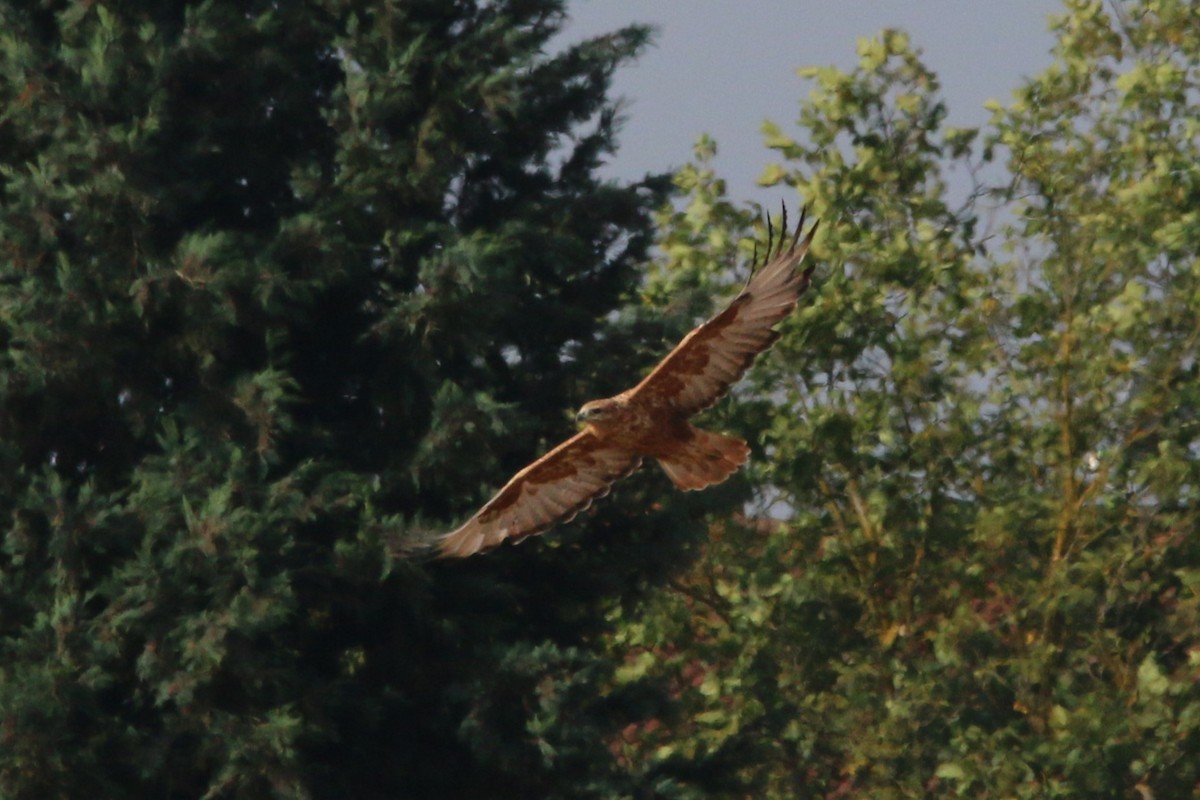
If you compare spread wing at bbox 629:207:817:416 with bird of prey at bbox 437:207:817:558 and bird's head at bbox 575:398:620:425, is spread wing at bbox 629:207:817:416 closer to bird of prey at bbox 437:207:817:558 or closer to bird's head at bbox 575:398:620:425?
bird of prey at bbox 437:207:817:558

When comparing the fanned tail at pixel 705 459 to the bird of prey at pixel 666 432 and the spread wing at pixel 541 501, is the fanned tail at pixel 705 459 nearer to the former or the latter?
the bird of prey at pixel 666 432

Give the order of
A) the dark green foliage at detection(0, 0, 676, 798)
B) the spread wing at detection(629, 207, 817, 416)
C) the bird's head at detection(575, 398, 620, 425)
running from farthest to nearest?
1. the dark green foliage at detection(0, 0, 676, 798)
2. the bird's head at detection(575, 398, 620, 425)
3. the spread wing at detection(629, 207, 817, 416)

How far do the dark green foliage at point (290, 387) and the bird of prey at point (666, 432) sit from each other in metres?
0.37

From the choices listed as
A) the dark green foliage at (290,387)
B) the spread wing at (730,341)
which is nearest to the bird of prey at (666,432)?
the spread wing at (730,341)

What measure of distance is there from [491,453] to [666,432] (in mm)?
1297

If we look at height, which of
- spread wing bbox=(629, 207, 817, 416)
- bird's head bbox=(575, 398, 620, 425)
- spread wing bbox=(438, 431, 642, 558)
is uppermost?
spread wing bbox=(629, 207, 817, 416)

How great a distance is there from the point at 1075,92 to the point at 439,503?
20.0ft

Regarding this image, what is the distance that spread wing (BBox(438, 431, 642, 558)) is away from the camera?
13.8 m

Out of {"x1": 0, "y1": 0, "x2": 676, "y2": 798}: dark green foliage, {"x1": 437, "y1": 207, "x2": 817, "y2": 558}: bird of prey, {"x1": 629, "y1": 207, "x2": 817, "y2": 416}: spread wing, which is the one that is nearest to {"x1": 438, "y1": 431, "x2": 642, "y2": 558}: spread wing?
{"x1": 437, "y1": 207, "x2": 817, "y2": 558}: bird of prey

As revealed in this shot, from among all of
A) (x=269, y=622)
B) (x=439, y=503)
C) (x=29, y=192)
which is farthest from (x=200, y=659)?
(x=29, y=192)

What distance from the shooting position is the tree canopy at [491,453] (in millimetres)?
13883

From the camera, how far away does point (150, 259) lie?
559 inches

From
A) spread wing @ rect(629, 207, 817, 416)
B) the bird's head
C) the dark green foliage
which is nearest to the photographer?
Answer: spread wing @ rect(629, 207, 817, 416)

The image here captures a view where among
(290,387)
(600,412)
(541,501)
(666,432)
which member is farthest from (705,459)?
(290,387)
